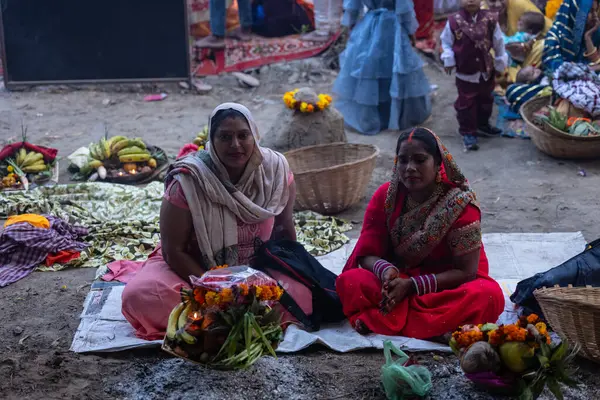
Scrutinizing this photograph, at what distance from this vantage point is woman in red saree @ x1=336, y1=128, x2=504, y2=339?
3682mm

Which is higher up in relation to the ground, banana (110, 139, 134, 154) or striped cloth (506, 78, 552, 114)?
striped cloth (506, 78, 552, 114)

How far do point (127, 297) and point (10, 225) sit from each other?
5.78 feet

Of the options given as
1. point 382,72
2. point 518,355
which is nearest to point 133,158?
point 382,72

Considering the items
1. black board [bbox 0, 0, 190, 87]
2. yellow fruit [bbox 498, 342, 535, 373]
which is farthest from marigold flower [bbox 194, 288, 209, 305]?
black board [bbox 0, 0, 190, 87]

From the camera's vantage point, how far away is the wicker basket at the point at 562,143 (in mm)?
6910

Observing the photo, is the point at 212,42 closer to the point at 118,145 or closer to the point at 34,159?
the point at 118,145

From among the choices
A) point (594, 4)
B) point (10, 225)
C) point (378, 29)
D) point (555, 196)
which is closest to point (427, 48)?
point (378, 29)

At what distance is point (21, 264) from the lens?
498 centimetres

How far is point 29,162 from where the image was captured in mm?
6875

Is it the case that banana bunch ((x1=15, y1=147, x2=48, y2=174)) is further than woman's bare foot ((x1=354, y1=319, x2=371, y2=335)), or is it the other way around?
banana bunch ((x1=15, y1=147, x2=48, y2=174))

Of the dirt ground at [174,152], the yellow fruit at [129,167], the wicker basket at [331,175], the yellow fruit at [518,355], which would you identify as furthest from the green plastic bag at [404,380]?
the yellow fruit at [129,167]

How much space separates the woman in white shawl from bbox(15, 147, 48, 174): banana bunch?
3.31m

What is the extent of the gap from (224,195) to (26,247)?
1897 mm

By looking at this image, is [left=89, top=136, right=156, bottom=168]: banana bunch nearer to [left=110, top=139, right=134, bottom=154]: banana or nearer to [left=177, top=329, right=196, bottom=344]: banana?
[left=110, top=139, right=134, bottom=154]: banana
